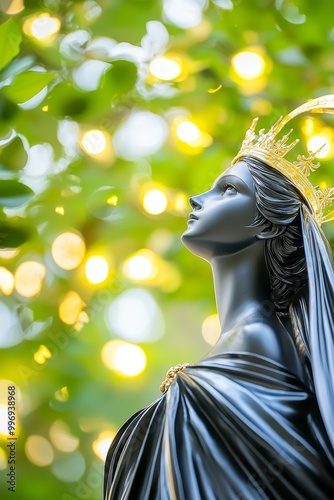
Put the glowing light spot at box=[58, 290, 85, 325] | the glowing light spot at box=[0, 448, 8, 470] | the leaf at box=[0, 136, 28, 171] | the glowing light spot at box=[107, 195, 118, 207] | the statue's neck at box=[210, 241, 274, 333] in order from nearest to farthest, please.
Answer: the statue's neck at box=[210, 241, 274, 333]
the leaf at box=[0, 136, 28, 171]
the glowing light spot at box=[0, 448, 8, 470]
the glowing light spot at box=[58, 290, 85, 325]
the glowing light spot at box=[107, 195, 118, 207]

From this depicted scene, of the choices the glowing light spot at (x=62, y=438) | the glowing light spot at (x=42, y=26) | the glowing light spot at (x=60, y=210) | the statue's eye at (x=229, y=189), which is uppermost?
the glowing light spot at (x=42, y=26)

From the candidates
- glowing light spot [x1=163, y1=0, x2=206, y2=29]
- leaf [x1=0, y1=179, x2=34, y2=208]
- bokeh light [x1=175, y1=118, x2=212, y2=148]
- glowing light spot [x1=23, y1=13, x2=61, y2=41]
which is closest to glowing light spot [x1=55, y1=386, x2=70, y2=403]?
leaf [x1=0, y1=179, x2=34, y2=208]

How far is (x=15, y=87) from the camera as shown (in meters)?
2.16

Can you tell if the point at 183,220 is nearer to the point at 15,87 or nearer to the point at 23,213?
the point at 23,213

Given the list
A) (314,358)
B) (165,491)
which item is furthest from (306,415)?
(165,491)

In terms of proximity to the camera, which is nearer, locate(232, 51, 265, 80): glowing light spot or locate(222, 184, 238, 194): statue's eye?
locate(222, 184, 238, 194): statue's eye

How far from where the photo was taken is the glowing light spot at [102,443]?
8.58ft

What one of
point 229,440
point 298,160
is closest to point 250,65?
point 298,160

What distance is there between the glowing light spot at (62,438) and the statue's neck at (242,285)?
94 centimetres

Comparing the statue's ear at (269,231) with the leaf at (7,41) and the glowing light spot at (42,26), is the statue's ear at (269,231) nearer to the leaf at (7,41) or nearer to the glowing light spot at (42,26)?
the leaf at (7,41)

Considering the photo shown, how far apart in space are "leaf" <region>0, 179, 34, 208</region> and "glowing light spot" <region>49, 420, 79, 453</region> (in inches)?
34.3

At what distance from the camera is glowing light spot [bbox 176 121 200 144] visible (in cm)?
301

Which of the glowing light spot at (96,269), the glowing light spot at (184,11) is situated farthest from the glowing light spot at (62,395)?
the glowing light spot at (184,11)

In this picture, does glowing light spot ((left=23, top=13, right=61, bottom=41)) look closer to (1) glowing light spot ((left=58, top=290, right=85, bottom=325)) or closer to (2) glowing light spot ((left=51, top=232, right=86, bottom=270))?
(2) glowing light spot ((left=51, top=232, right=86, bottom=270))
